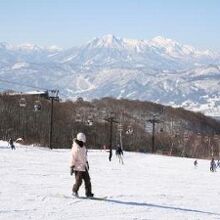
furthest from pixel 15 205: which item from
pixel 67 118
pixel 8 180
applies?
pixel 67 118

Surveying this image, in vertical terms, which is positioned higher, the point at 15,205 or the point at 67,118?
the point at 67,118

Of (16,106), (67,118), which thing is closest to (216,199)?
(16,106)

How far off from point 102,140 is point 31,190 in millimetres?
134204

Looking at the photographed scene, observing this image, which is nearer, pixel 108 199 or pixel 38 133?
pixel 108 199

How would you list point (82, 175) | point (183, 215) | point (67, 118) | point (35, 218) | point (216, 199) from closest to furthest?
1. point (35, 218)
2. point (183, 215)
3. point (82, 175)
4. point (216, 199)
5. point (67, 118)

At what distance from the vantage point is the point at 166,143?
16762 centimetres

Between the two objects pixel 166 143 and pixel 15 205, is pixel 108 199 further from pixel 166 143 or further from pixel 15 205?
pixel 166 143

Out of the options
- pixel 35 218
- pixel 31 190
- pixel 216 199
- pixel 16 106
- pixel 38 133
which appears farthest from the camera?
pixel 16 106

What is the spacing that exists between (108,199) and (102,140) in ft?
444

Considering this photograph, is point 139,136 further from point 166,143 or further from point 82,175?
point 82,175

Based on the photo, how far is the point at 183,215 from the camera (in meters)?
14.0

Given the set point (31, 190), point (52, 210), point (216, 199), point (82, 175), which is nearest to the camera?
point (52, 210)

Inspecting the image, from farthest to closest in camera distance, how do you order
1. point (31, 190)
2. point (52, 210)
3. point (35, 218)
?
point (31, 190), point (52, 210), point (35, 218)

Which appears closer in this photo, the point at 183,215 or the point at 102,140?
the point at 183,215
